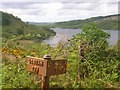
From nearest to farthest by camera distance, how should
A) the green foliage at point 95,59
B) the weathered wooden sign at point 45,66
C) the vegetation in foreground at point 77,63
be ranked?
the weathered wooden sign at point 45,66, the vegetation in foreground at point 77,63, the green foliage at point 95,59

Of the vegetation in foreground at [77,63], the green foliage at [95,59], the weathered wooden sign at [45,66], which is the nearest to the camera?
the weathered wooden sign at [45,66]

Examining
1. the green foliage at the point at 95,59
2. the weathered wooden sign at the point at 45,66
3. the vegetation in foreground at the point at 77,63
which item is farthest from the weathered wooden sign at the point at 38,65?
the green foliage at the point at 95,59

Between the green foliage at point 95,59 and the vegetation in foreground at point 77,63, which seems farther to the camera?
the green foliage at point 95,59

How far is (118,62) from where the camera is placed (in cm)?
582

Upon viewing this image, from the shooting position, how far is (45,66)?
13.8 feet

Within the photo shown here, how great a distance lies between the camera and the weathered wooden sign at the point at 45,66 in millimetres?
4211

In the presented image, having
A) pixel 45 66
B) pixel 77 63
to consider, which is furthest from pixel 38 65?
pixel 77 63

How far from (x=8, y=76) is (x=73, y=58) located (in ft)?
4.04

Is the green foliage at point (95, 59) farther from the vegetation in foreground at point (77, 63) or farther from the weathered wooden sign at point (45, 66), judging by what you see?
the weathered wooden sign at point (45, 66)

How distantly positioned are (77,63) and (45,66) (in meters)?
1.48

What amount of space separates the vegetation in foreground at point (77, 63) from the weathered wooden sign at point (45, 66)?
1.44 feet

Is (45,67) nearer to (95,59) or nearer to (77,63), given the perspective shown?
(77,63)

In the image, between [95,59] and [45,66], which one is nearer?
[45,66]

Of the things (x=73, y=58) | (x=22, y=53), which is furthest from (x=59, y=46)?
(x=22, y=53)
